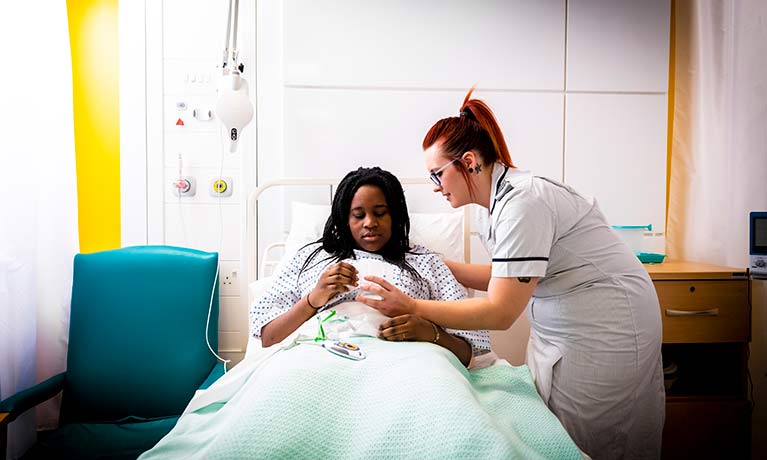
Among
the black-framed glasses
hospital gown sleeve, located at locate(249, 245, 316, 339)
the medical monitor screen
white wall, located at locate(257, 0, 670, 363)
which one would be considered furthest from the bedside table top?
hospital gown sleeve, located at locate(249, 245, 316, 339)

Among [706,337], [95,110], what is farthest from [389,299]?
[95,110]

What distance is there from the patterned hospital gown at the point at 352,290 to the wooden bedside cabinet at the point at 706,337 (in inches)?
35.8

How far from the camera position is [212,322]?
1943mm

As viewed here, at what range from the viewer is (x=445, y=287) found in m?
1.49

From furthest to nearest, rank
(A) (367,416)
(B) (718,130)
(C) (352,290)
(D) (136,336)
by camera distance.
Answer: (B) (718,130) < (D) (136,336) < (C) (352,290) < (A) (367,416)

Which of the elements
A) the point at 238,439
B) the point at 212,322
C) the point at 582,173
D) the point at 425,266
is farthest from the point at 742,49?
the point at 212,322

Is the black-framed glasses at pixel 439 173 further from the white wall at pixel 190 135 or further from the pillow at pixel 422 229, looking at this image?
the white wall at pixel 190 135

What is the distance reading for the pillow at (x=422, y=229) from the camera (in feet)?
6.02

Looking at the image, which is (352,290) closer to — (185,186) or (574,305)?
(574,305)

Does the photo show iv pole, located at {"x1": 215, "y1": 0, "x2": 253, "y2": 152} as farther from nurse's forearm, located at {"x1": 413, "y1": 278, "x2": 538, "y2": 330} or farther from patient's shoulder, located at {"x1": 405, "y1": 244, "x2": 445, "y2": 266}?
nurse's forearm, located at {"x1": 413, "y1": 278, "x2": 538, "y2": 330}

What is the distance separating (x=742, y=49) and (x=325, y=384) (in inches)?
86.5

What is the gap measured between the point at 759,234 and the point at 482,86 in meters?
1.30

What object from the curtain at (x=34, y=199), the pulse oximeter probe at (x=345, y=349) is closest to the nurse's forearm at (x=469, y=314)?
the pulse oximeter probe at (x=345, y=349)

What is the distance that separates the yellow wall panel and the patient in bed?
1159 mm
